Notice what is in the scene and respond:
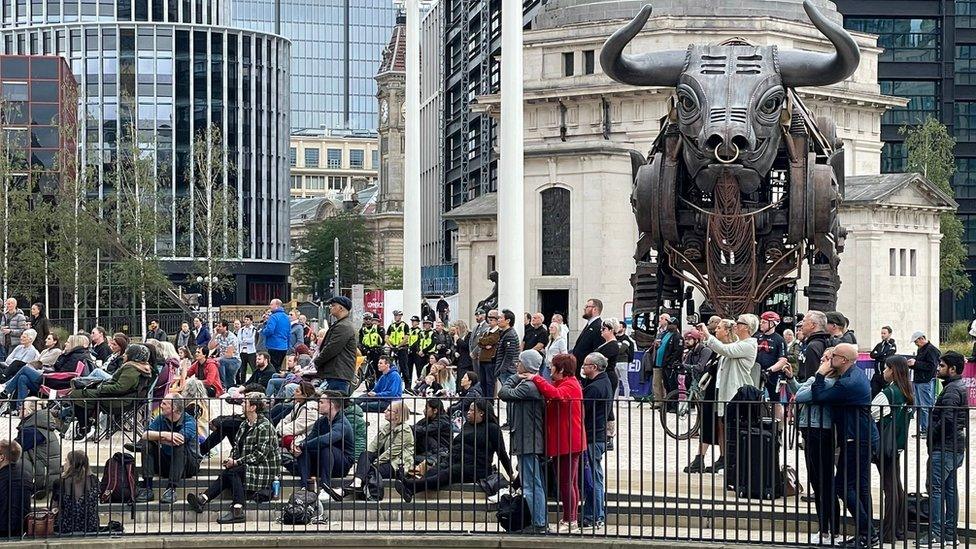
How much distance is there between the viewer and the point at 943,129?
2987 inches

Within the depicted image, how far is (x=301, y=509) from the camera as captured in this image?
50.3 ft

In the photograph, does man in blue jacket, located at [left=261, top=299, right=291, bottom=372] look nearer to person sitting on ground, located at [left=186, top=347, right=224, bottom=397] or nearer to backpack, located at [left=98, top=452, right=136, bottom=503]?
person sitting on ground, located at [left=186, top=347, right=224, bottom=397]

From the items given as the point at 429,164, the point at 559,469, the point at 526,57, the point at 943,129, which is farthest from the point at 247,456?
the point at 429,164

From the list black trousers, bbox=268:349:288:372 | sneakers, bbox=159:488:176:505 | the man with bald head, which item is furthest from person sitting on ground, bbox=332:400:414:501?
black trousers, bbox=268:349:288:372

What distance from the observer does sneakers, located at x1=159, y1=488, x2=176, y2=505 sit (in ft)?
51.5

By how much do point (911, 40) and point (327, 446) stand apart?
77.8 meters

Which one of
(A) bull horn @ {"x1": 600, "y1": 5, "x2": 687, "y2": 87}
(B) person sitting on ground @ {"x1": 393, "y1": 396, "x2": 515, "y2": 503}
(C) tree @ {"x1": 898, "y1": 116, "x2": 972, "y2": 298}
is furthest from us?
(C) tree @ {"x1": 898, "y1": 116, "x2": 972, "y2": 298}

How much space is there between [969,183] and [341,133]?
385ft

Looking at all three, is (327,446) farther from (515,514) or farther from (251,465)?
(515,514)

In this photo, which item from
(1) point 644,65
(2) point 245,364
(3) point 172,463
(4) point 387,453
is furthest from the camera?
(2) point 245,364

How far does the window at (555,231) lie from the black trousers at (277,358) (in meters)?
26.4

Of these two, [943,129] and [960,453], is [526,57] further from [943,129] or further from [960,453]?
[960,453]

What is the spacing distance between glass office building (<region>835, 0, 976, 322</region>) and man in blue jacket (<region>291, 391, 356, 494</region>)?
75.4 metres

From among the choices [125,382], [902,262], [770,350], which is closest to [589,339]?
[770,350]
